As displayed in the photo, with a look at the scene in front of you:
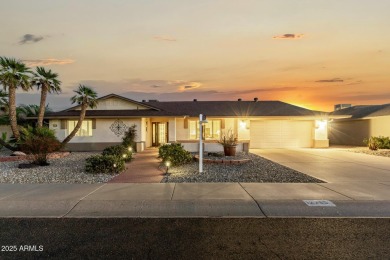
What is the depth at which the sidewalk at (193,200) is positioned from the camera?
21.7ft

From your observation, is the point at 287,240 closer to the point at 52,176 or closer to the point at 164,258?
the point at 164,258

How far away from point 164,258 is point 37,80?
19537 mm

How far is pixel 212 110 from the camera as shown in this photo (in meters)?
26.9

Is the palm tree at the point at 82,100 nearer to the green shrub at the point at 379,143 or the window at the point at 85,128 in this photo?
the window at the point at 85,128

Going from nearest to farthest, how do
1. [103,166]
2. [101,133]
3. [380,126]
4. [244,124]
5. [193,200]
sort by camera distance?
[193,200] < [103,166] < [101,133] < [244,124] < [380,126]

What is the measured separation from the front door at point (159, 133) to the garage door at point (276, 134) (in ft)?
27.6

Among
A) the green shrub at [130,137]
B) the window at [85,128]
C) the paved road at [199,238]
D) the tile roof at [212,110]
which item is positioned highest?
the tile roof at [212,110]

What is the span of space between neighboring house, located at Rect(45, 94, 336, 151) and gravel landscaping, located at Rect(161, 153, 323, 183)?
7.77 m

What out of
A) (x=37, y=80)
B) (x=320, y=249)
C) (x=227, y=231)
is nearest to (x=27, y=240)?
(x=227, y=231)

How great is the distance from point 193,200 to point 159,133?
68.0 ft

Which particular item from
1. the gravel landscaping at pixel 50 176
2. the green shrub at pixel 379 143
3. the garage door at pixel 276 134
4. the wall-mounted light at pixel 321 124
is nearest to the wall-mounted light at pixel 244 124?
the garage door at pixel 276 134

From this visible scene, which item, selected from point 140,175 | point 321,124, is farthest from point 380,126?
point 140,175

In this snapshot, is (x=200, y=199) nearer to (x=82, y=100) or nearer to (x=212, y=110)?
(x=82, y=100)

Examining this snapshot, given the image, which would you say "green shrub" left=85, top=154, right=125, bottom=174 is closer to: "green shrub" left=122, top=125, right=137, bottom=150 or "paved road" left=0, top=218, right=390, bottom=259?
"paved road" left=0, top=218, right=390, bottom=259
